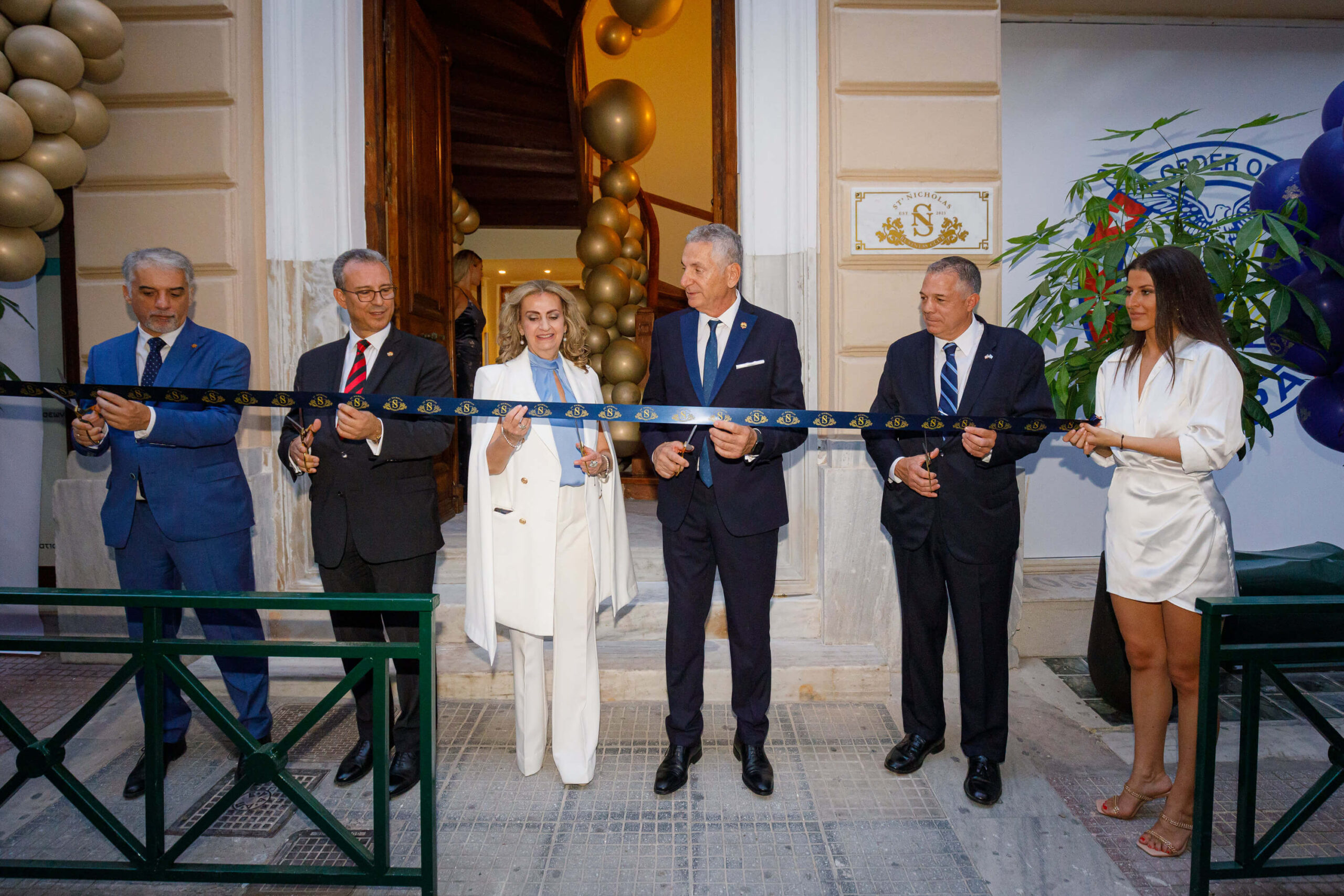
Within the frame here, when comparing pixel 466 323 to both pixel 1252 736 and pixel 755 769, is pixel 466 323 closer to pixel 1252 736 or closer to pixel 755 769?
pixel 755 769

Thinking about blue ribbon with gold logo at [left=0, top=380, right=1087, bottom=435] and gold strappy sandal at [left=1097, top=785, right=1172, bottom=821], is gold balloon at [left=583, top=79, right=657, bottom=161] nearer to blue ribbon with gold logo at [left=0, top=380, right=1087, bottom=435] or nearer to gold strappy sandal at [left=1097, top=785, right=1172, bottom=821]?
blue ribbon with gold logo at [left=0, top=380, right=1087, bottom=435]

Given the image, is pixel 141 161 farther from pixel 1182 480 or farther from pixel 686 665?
pixel 1182 480

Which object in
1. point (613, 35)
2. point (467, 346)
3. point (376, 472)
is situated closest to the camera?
point (376, 472)

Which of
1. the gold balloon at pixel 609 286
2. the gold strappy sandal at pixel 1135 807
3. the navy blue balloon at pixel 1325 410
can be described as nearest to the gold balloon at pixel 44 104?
the gold balloon at pixel 609 286

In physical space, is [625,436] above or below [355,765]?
above

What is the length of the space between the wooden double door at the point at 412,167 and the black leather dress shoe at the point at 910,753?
3.09 m

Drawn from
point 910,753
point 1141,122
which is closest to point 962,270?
point 910,753

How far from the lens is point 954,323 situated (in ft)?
9.81

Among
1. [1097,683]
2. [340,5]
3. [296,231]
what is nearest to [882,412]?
[1097,683]

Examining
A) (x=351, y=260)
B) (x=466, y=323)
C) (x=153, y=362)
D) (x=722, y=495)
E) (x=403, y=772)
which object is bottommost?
(x=403, y=772)

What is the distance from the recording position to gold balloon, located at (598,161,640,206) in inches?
301

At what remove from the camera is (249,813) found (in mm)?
2809

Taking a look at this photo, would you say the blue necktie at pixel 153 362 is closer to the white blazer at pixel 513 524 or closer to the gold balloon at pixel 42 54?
the white blazer at pixel 513 524

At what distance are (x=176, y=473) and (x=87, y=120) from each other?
87.5 inches
